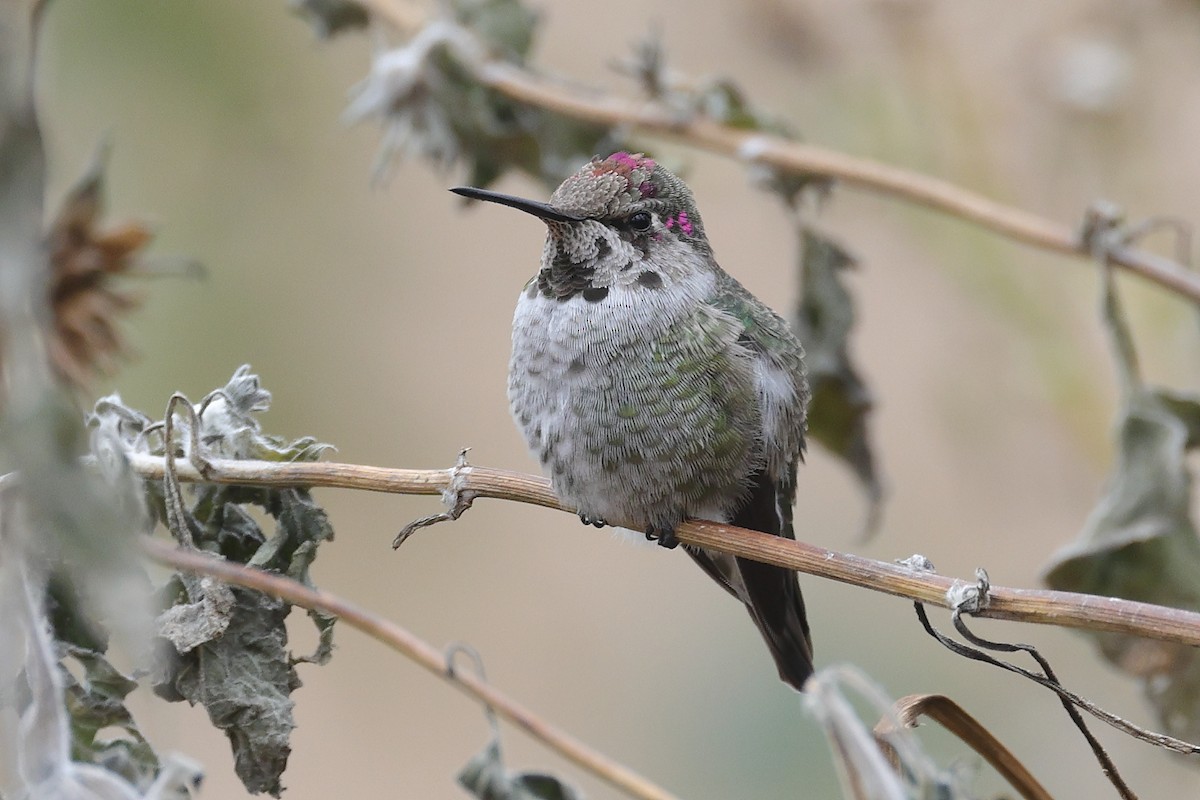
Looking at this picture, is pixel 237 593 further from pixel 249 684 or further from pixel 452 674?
pixel 452 674

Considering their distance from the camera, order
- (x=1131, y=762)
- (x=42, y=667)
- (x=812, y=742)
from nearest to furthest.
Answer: (x=42, y=667) < (x=1131, y=762) < (x=812, y=742)

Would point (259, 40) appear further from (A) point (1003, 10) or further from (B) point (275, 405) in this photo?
(A) point (1003, 10)

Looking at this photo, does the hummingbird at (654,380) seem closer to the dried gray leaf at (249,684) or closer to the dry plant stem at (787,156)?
the dry plant stem at (787,156)

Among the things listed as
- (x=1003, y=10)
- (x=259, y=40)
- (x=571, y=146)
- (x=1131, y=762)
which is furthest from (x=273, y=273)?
(x=1131, y=762)

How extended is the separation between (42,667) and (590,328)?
1.22 m

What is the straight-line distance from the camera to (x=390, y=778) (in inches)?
165

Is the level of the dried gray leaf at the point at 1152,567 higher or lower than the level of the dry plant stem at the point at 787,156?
lower

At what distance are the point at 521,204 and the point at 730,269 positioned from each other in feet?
8.69

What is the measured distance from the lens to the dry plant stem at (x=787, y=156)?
267 centimetres

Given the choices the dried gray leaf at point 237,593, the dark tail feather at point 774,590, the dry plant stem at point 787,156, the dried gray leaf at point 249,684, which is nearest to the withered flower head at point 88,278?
the dried gray leaf at point 237,593

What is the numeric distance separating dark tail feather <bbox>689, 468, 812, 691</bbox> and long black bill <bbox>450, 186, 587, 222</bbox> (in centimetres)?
62

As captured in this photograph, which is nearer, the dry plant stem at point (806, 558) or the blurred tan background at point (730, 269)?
the dry plant stem at point (806, 558)

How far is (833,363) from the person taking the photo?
2.93 m

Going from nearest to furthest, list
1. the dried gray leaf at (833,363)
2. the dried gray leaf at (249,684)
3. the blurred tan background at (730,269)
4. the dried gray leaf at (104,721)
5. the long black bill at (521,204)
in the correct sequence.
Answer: the dried gray leaf at (104,721), the dried gray leaf at (249,684), the long black bill at (521,204), the dried gray leaf at (833,363), the blurred tan background at (730,269)
